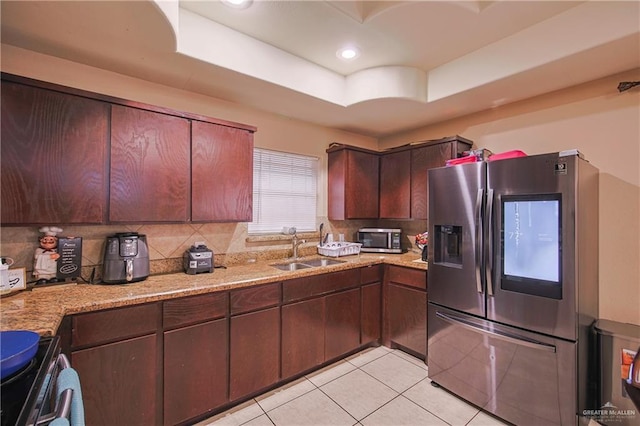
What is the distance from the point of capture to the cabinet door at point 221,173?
7.27 feet

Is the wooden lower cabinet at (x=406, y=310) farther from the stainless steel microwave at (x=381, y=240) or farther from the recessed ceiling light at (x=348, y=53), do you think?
the recessed ceiling light at (x=348, y=53)

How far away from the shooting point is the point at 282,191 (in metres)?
3.15

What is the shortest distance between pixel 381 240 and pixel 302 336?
1.57 metres

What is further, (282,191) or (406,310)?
(282,191)

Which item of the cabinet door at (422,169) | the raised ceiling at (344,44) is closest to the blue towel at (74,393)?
the raised ceiling at (344,44)

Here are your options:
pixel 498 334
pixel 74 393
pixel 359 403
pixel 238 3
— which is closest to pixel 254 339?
pixel 359 403

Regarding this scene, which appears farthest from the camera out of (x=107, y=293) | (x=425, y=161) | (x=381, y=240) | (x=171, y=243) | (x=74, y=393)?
(x=381, y=240)

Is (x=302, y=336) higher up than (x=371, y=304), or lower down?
lower down

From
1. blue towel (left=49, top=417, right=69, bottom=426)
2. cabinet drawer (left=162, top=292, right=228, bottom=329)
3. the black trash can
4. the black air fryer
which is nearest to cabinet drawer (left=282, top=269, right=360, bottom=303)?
cabinet drawer (left=162, top=292, right=228, bottom=329)

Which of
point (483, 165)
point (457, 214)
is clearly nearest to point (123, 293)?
point (457, 214)

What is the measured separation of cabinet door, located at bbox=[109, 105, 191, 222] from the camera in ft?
6.22

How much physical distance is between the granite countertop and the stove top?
22cm

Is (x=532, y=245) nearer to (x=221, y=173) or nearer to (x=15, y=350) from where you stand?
(x=221, y=173)

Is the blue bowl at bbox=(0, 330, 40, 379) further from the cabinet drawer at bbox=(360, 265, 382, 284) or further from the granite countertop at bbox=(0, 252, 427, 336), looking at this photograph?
the cabinet drawer at bbox=(360, 265, 382, 284)
